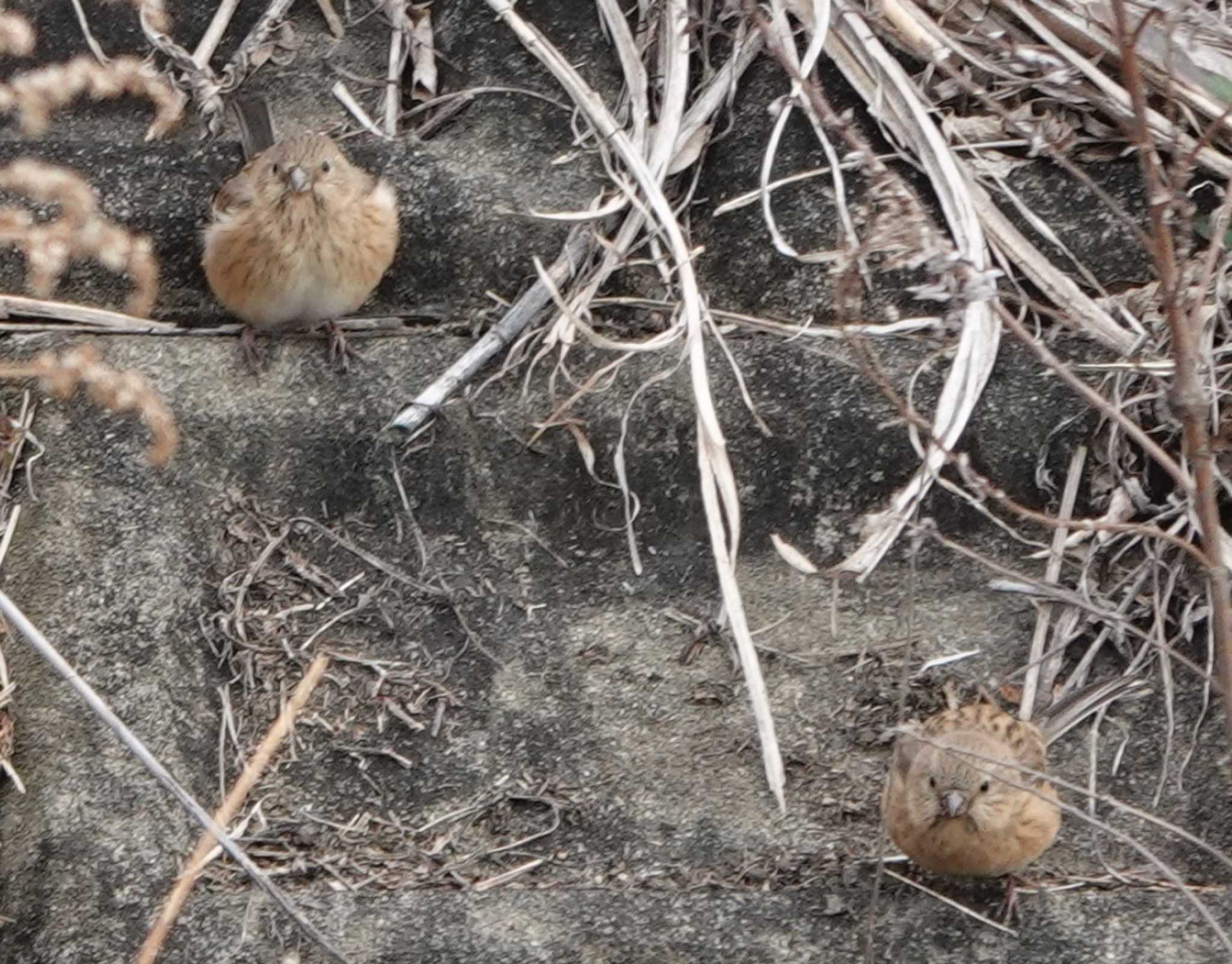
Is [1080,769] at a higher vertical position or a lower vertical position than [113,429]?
lower

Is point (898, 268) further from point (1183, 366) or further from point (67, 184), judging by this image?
point (67, 184)

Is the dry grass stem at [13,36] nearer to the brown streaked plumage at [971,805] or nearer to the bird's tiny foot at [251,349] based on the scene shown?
the bird's tiny foot at [251,349]

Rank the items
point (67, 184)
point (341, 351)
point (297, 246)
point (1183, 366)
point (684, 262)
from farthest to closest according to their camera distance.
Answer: point (297, 246) < point (341, 351) < point (684, 262) < point (67, 184) < point (1183, 366)

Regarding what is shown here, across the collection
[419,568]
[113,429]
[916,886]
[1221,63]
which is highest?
[1221,63]

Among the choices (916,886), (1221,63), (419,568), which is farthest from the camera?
(1221,63)

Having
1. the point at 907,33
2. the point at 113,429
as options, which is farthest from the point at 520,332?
the point at 907,33

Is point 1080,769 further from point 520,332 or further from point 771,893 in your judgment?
point 520,332

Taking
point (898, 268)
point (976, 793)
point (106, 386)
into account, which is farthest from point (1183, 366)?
point (106, 386)

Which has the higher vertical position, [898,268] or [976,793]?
[898,268]
